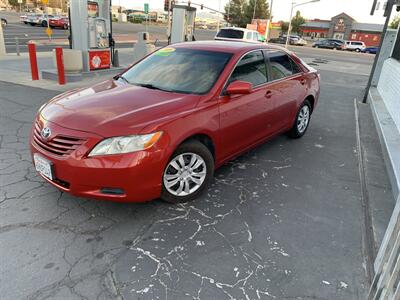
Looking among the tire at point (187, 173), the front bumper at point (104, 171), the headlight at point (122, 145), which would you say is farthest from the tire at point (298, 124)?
the headlight at point (122, 145)

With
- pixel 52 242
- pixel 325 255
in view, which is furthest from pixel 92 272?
pixel 325 255

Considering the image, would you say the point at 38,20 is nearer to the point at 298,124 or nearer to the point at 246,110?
the point at 298,124

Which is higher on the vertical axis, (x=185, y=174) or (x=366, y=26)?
(x=366, y=26)

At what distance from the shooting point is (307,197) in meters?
3.80

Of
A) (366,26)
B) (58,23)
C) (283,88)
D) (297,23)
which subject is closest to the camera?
(283,88)

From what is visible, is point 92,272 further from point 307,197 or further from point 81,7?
point 81,7

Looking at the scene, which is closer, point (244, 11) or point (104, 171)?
point (104, 171)

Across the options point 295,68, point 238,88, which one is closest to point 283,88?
point 295,68

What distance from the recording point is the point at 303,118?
5.71 m

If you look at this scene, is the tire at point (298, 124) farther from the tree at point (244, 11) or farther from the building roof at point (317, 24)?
the building roof at point (317, 24)

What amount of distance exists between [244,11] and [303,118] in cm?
6693

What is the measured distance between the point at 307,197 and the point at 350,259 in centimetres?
106

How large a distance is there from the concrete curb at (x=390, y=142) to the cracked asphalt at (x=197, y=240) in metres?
0.44

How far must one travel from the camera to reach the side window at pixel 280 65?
183 inches
